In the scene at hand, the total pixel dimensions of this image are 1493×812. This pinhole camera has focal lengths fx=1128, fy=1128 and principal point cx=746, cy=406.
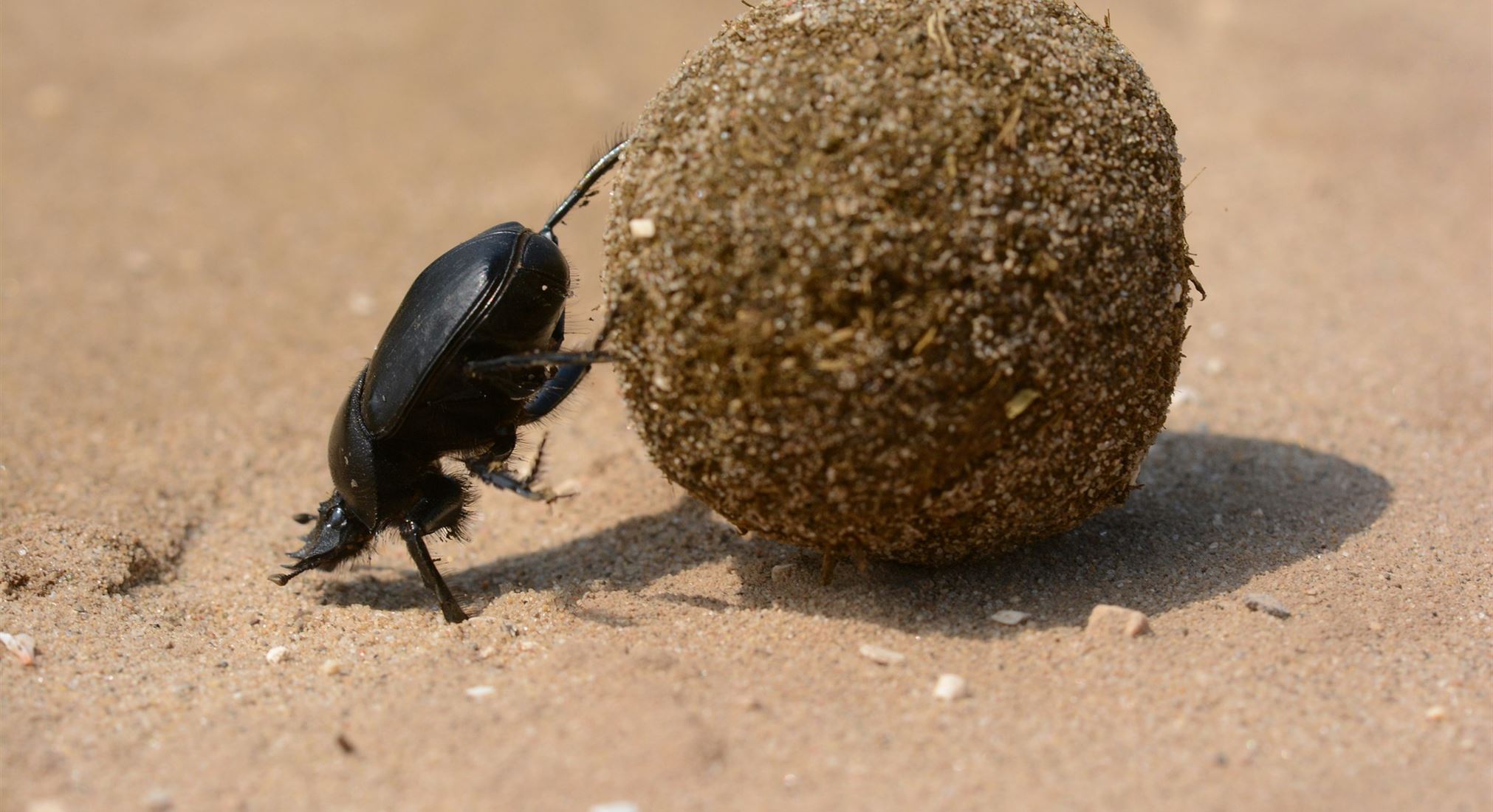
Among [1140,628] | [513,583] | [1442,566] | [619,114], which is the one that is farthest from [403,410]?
[619,114]

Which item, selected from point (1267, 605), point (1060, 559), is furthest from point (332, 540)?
point (1267, 605)

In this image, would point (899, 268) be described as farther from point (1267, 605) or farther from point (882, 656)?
point (1267, 605)

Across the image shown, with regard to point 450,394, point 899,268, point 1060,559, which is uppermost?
point 899,268

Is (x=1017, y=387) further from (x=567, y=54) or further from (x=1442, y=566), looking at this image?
(x=567, y=54)

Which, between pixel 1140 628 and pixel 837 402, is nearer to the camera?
pixel 837 402

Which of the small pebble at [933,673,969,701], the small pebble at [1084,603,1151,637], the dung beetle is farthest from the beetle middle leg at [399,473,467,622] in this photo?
the small pebble at [1084,603,1151,637]

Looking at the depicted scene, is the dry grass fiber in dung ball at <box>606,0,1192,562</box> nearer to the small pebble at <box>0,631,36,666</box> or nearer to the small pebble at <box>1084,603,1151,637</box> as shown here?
the small pebble at <box>1084,603,1151,637</box>
